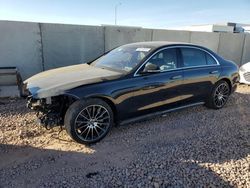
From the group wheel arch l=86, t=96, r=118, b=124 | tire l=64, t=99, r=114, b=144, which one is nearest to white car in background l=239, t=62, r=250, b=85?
wheel arch l=86, t=96, r=118, b=124

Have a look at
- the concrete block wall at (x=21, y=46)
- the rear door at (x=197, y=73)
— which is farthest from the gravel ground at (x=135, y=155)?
the concrete block wall at (x=21, y=46)

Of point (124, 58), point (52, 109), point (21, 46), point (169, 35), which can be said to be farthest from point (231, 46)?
point (52, 109)

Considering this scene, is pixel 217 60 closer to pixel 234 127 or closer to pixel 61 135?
pixel 234 127

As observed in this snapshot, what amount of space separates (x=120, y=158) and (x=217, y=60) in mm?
3469

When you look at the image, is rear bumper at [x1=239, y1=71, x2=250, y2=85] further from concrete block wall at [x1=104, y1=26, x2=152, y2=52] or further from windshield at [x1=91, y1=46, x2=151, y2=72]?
windshield at [x1=91, y1=46, x2=151, y2=72]

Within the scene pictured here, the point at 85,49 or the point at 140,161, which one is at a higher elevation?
the point at 85,49

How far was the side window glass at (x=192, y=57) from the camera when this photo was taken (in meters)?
4.93

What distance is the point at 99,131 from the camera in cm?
395

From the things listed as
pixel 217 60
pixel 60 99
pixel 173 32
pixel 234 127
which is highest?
pixel 173 32

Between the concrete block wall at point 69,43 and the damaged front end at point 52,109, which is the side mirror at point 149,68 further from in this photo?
the concrete block wall at point 69,43

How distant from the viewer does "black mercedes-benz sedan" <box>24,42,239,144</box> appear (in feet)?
12.2

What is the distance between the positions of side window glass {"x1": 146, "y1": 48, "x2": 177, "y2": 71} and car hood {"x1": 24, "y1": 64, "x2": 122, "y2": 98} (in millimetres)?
765

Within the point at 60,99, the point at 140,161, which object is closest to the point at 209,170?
the point at 140,161

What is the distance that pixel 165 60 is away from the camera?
465cm
